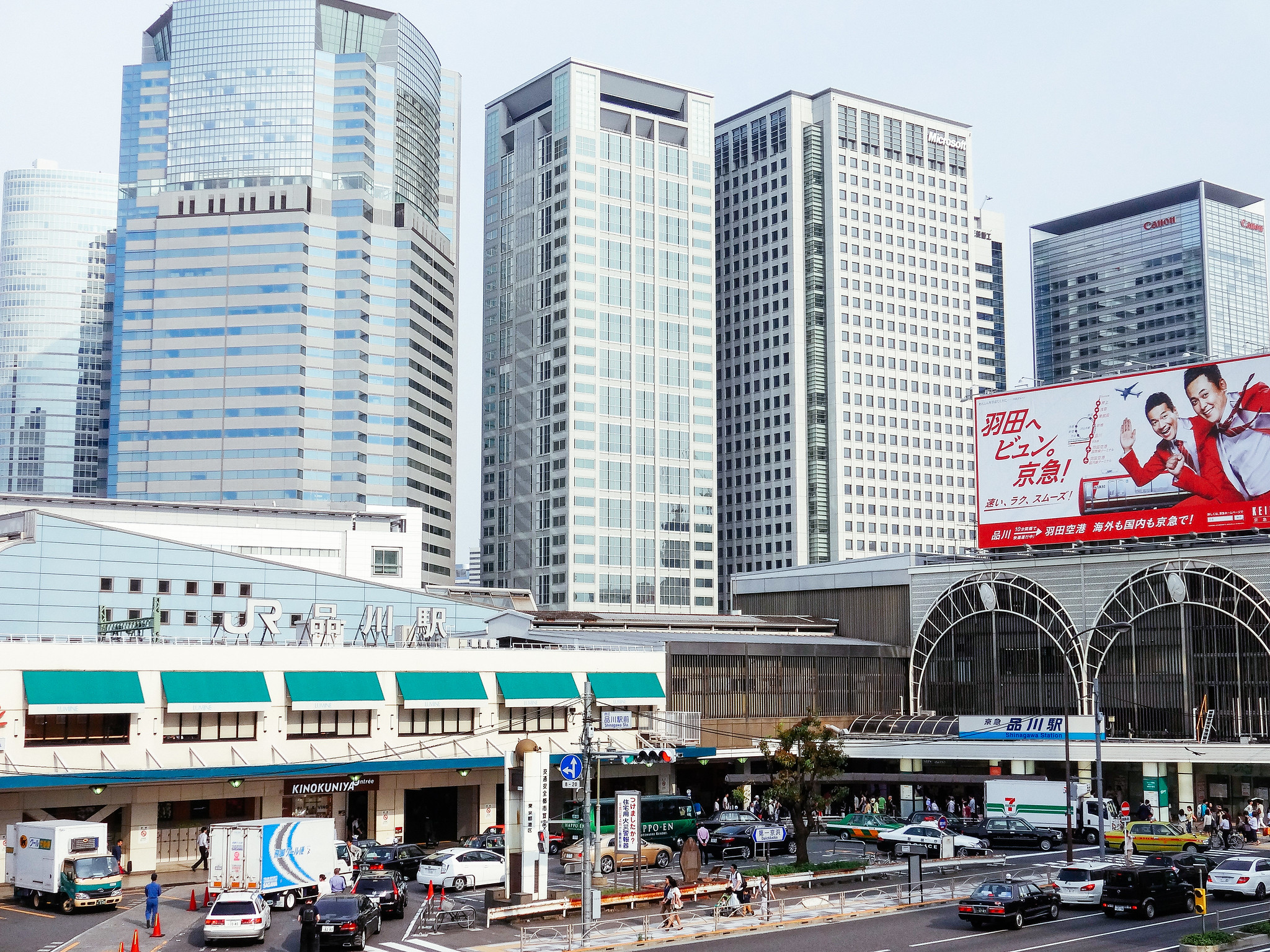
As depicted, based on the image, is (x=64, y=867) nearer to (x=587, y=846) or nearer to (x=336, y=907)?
(x=336, y=907)

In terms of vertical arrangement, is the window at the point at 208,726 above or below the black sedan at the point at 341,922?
above

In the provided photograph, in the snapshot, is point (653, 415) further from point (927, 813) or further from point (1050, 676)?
point (927, 813)

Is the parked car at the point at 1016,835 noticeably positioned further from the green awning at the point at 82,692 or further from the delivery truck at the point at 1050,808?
the green awning at the point at 82,692

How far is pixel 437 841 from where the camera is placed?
72.1m

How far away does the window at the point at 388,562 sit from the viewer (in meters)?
133

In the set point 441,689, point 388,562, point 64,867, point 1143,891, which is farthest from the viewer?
point 388,562

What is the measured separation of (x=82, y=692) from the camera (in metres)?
59.4

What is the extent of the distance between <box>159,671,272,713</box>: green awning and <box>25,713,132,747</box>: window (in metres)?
2.22

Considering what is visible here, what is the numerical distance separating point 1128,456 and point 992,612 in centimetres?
1471

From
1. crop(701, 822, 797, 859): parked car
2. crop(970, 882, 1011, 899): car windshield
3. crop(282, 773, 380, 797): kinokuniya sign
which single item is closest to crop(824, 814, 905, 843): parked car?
crop(701, 822, 797, 859): parked car

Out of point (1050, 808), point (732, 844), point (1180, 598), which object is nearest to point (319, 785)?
point (732, 844)

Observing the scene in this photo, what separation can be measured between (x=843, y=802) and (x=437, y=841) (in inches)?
1175

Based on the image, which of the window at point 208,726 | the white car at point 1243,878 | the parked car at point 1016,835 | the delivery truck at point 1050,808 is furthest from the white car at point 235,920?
the delivery truck at point 1050,808

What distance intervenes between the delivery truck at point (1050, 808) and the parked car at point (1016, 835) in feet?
3.35
